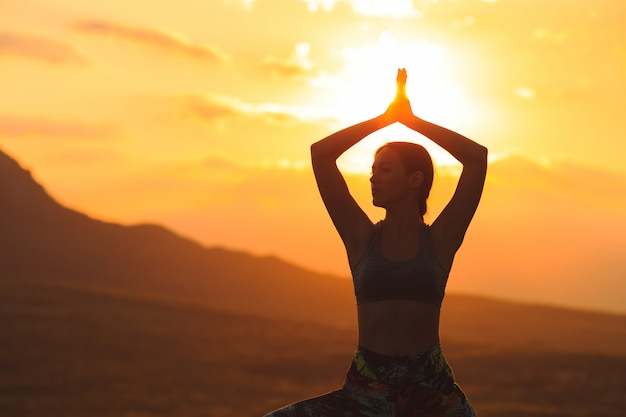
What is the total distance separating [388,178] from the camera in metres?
7.73

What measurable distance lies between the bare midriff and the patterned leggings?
0.06 m

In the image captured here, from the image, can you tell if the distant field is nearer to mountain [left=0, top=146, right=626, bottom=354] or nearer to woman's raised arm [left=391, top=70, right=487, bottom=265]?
mountain [left=0, top=146, right=626, bottom=354]

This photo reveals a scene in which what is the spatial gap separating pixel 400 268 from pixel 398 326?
1.42 feet

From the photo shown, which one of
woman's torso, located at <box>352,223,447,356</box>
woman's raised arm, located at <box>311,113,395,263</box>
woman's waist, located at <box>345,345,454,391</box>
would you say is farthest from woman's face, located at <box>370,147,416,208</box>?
woman's waist, located at <box>345,345,454,391</box>

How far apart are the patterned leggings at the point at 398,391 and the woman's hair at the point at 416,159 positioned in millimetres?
1291

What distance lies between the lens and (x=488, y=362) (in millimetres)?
81375

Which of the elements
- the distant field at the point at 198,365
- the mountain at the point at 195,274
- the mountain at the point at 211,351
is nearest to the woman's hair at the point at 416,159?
the mountain at the point at 211,351

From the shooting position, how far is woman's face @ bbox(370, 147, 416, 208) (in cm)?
771

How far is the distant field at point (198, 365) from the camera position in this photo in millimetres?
61125

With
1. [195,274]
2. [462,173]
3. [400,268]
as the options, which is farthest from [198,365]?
[195,274]

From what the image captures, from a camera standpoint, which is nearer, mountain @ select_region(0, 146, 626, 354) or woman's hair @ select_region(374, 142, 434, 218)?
woman's hair @ select_region(374, 142, 434, 218)

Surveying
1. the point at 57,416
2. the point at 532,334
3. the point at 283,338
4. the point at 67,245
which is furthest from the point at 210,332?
the point at 67,245

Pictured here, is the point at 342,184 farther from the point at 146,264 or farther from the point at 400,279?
the point at 146,264

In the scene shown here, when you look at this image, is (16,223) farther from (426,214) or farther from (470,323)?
(426,214)
